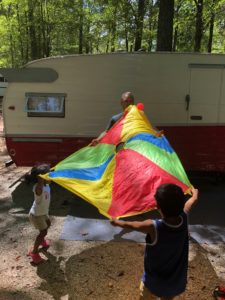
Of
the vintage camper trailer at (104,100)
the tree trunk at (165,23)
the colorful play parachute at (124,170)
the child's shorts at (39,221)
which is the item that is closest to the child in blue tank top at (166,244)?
the colorful play parachute at (124,170)

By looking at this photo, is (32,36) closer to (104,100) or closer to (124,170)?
(104,100)

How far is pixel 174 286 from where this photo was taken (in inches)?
119

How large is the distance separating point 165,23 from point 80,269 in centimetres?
802

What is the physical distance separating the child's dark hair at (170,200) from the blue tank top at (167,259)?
0.37 feet

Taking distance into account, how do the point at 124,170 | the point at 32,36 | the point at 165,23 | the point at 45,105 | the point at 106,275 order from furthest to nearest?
the point at 32,36 → the point at 165,23 → the point at 45,105 → the point at 124,170 → the point at 106,275

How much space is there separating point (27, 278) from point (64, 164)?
1.64 meters

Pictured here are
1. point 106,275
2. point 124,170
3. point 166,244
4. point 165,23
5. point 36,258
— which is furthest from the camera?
point 165,23

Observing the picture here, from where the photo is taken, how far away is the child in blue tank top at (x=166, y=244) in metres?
2.86

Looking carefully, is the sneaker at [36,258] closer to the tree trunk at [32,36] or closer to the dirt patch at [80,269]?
the dirt patch at [80,269]

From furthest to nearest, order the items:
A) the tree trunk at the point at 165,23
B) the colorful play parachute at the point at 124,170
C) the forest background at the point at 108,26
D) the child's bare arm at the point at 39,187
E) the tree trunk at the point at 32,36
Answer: the tree trunk at the point at 32,36, the forest background at the point at 108,26, the tree trunk at the point at 165,23, the child's bare arm at the point at 39,187, the colorful play parachute at the point at 124,170

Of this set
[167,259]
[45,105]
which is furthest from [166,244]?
[45,105]

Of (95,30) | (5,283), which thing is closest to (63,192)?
(5,283)

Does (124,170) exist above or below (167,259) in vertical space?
above

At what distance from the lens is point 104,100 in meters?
7.84
